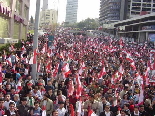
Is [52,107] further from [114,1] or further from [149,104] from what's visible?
[114,1]

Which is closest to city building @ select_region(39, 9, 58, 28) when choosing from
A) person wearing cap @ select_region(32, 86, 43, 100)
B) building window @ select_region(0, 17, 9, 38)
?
building window @ select_region(0, 17, 9, 38)

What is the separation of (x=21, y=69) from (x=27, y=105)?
544cm

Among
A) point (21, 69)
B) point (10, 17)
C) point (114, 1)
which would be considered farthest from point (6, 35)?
point (114, 1)

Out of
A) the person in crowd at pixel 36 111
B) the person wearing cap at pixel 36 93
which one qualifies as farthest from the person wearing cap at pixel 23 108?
the person wearing cap at pixel 36 93

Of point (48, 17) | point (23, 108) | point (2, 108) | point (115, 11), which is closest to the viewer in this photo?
point (2, 108)

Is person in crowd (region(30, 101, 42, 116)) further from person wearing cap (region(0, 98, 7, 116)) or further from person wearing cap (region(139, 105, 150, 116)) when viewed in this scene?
person wearing cap (region(139, 105, 150, 116))

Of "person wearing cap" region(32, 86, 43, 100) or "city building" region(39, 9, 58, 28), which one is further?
"city building" region(39, 9, 58, 28)

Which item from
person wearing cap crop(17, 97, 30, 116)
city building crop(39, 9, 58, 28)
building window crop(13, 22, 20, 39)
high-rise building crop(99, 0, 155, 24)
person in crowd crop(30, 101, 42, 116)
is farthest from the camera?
high-rise building crop(99, 0, 155, 24)

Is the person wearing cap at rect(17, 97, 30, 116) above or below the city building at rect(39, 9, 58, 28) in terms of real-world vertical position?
below

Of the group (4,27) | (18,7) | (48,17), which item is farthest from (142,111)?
(48,17)

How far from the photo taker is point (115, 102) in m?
8.80

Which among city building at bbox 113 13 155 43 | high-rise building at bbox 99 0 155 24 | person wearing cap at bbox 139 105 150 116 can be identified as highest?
high-rise building at bbox 99 0 155 24

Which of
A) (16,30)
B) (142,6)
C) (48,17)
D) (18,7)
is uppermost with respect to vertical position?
(142,6)

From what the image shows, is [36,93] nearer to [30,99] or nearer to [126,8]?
[30,99]
